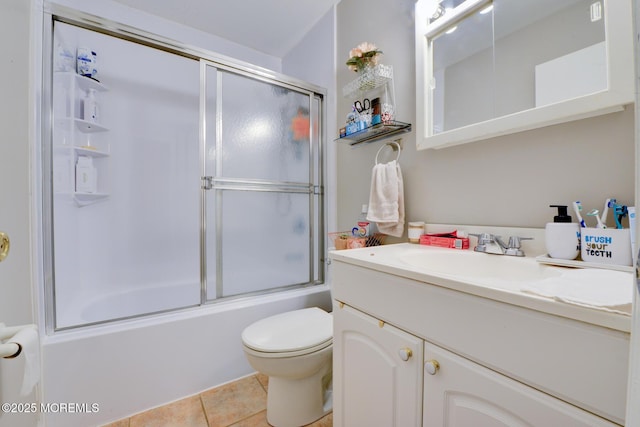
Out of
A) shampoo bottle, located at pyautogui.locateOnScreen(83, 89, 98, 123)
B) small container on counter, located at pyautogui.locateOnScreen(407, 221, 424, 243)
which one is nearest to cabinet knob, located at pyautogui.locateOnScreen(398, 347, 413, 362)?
small container on counter, located at pyautogui.locateOnScreen(407, 221, 424, 243)

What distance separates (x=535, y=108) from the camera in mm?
832

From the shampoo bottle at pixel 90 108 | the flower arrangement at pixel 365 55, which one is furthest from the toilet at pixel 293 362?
the shampoo bottle at pixel 90 108

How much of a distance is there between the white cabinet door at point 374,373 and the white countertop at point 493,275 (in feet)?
0.61

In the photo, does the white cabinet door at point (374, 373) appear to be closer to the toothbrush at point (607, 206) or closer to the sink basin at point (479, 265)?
the sink basin at point (479, 265)

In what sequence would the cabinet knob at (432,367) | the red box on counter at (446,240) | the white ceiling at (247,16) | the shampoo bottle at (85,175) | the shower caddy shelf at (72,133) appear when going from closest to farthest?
the cabinet knob at (432,367)
the red box on counter at (446,240)
the shower caddy shelf at (72,133)
the shampoo bottle at (85,175)
the white ceiling at (247,16)

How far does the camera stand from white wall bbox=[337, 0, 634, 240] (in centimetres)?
74

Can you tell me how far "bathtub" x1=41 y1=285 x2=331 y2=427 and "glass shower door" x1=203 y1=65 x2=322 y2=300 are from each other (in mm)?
189

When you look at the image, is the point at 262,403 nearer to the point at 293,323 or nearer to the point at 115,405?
the point at 293,323

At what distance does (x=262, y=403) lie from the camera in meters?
1.32

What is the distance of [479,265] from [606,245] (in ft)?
1.03

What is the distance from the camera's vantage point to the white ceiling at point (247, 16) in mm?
1820

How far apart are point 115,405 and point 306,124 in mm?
1968

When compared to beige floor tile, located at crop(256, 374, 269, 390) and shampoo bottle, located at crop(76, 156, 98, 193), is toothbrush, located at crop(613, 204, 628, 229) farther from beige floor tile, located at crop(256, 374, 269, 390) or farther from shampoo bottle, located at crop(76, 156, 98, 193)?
shampoo bottle, located at crop(76, 156, 98, 193)

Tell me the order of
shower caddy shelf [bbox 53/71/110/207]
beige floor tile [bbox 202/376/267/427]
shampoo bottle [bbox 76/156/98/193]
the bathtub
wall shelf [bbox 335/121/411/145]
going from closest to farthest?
the bathtub
beige floor tile [bbox 202/376/267/427]
wall shelf [bbox 335/121/411/145]
shower caddy shelf [bbox 53/71/110/207]
shampoo bottle [bbox 76/156/98/193]
